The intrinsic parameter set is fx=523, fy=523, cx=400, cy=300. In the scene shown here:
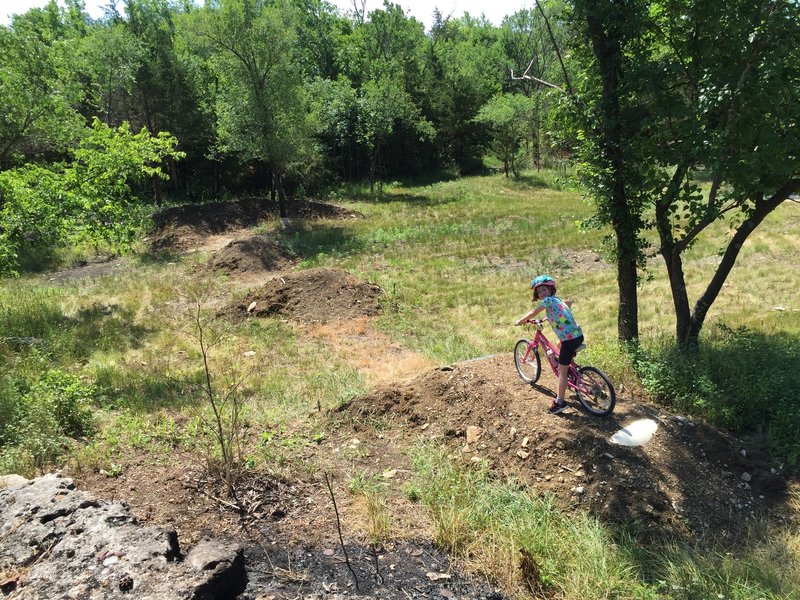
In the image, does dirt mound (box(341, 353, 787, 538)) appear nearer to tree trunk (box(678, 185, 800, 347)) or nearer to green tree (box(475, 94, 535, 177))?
tree trunk (box(678, 185, 800, 347))

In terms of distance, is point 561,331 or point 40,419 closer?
point 561,331

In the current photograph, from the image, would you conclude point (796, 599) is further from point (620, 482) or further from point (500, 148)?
point (500, 148)

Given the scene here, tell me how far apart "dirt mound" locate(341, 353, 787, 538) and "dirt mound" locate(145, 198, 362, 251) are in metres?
18.4

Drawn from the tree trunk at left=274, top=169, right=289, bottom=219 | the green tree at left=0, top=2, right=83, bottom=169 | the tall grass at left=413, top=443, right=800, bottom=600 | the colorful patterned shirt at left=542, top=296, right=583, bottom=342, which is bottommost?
the tall grass at left=413, top=443, right=800, bottom=600

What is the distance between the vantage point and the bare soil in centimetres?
434

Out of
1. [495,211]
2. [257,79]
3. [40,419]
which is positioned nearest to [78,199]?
[40,419]

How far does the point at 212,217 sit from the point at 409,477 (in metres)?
21.8

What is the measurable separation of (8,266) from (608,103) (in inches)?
444

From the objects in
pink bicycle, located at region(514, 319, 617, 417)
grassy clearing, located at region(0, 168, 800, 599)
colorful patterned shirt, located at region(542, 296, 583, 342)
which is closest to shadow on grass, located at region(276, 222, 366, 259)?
grassy clearing, located at region(0, 168, 800, 599)

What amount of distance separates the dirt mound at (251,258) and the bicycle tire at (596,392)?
1273 centimetres

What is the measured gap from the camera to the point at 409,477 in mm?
5676

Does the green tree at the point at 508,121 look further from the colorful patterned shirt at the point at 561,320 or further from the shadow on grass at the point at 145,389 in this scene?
the colorful patterned shirt at the point at 561,320

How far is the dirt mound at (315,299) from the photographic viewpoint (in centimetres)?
1270

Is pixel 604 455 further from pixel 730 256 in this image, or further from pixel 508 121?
pixel 508 121
